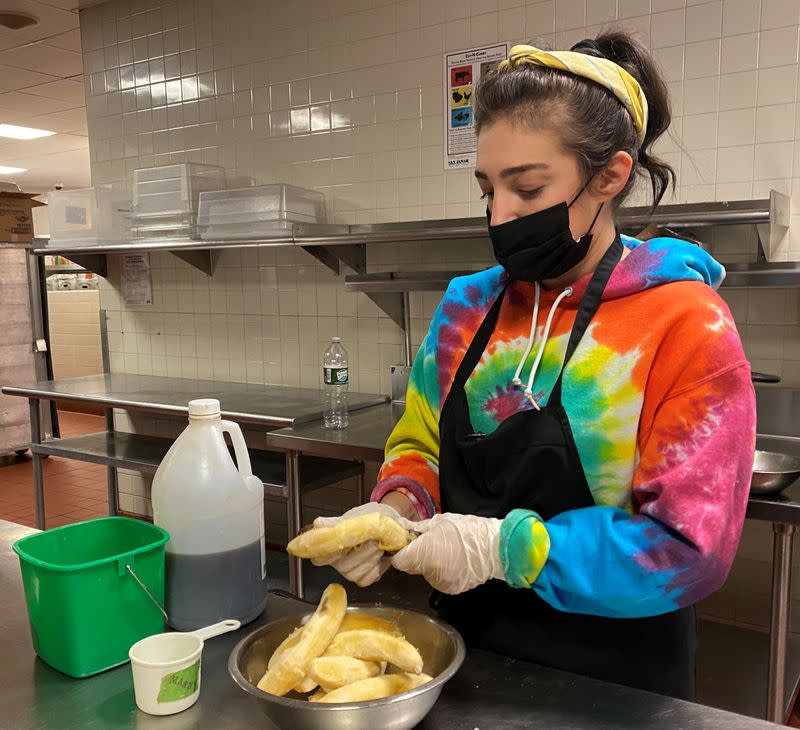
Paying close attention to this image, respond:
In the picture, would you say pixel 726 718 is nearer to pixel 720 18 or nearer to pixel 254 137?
pixel 720 18

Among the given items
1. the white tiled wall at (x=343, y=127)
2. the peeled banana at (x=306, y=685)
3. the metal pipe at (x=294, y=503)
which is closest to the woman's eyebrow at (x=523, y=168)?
the peeled banana at (x=306, y=685)

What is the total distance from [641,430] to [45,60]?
5.26 meters

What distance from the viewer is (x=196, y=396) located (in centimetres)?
355

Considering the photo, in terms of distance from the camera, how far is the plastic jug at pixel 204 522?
1.09 meters

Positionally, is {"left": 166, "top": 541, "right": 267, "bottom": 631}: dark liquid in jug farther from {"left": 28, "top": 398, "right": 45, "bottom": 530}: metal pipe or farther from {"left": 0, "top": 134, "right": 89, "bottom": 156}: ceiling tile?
{"left": 0, "top": 134, "right": 89, "bottom": 156}: ceiling tile

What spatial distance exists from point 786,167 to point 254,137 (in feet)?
7.99

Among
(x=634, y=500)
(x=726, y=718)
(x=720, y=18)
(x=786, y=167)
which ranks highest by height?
(x=720, y=18)

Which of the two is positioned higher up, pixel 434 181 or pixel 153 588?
pixel 434 181

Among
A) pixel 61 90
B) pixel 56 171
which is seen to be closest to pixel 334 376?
pixel 61 90

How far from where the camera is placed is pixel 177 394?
3574 millimetres

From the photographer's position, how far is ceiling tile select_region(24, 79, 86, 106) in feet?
18.1

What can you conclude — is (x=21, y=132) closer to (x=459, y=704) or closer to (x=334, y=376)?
(x=334, y=376)

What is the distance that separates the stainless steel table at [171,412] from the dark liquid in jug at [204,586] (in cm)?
169

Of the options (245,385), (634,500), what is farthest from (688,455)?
(245,385)
